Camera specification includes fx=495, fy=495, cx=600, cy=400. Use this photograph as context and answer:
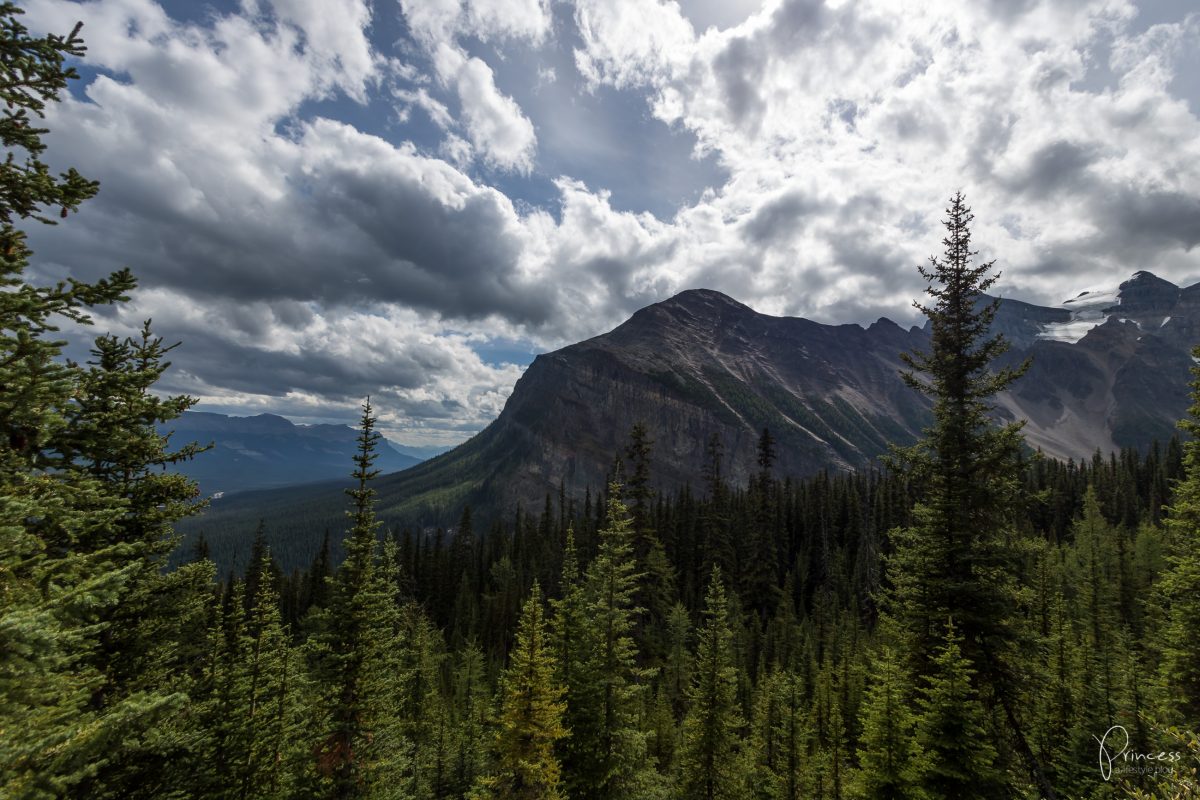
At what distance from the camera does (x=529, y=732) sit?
1792 cm

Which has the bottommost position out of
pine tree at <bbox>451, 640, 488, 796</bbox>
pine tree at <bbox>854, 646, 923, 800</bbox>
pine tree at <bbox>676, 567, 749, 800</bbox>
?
pine tree at <bbox>451, 640, 488, 796</bbox>

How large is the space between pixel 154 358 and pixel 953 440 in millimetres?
25377

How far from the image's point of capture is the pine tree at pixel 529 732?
1764 centimetres

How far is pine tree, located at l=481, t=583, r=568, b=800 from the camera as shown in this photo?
1764 centimetres

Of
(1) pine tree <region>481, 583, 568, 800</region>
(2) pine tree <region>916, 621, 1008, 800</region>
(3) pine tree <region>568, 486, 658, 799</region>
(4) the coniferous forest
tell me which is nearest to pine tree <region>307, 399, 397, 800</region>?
(4) the coniferous forest

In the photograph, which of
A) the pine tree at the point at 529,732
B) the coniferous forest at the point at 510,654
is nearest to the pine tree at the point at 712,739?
the coniferous forest at the point at 510,654

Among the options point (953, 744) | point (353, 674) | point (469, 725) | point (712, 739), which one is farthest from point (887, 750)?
point (469, 725)

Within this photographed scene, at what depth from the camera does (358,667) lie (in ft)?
61.8

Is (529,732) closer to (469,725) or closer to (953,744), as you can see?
(953,744)

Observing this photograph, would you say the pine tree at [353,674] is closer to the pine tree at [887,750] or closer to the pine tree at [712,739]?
the pine tree at [712,739]

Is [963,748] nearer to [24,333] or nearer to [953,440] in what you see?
[953,440]

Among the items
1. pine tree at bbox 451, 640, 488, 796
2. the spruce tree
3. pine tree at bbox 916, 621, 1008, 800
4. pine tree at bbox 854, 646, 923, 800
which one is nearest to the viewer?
the spruce tree

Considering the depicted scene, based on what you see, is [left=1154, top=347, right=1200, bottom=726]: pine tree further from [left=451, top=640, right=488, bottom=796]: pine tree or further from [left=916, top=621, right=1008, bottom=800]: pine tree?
[left=451, top=640, right=488, bottom=796]: pine tree

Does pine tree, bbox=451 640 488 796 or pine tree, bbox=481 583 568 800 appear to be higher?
pine tree, bbox=481 583 568 800
